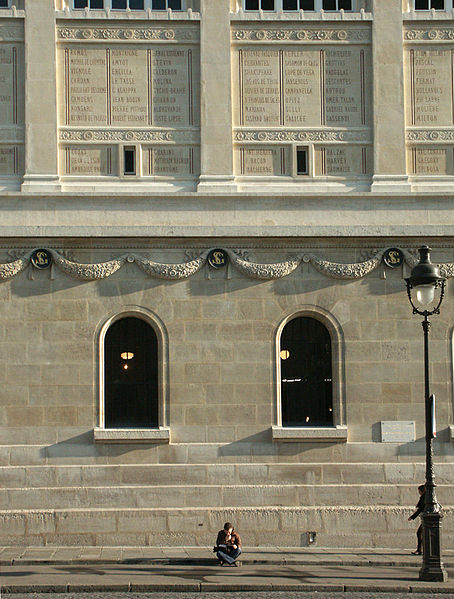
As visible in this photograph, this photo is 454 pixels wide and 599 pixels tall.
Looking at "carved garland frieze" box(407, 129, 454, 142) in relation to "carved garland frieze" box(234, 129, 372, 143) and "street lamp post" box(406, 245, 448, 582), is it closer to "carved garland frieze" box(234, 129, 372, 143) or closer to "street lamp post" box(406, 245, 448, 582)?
"carved garland frieze" box(234, 129, 372, 143)

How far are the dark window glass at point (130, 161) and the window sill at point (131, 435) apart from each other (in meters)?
6.47

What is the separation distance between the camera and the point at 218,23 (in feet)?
93.0

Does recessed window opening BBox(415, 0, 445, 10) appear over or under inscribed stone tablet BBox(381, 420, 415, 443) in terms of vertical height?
over

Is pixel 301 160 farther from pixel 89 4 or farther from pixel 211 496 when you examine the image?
pixel 211 496

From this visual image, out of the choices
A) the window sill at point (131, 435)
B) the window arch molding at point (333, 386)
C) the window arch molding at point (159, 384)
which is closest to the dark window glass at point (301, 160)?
the window arch molding at point (333, 386)

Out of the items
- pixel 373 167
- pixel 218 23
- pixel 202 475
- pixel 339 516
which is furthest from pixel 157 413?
pixel 218 23

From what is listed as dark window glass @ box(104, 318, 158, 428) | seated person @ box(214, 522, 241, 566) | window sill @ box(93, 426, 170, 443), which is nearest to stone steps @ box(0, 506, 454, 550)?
window sill @ box(93, 426, 170, 443)

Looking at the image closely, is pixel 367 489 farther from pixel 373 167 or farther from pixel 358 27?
pixel 358 27

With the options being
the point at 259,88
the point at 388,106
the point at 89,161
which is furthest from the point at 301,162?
the point at 89,161

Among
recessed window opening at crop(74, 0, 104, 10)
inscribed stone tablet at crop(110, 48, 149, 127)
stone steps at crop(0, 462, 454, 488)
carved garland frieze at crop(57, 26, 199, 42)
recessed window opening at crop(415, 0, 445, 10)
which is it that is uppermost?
recessed window opening at crop(415, 0, 445, 10)

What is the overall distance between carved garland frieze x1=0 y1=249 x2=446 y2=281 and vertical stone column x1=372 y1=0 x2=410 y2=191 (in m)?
2.12

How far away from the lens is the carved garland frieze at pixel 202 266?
27.4 metres

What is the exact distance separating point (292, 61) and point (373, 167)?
343 centimetres

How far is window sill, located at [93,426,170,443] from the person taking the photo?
1067 inches
